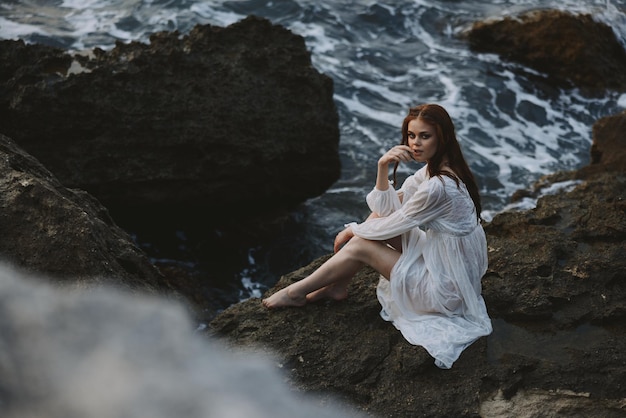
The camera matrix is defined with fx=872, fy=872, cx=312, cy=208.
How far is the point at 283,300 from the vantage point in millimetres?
4848

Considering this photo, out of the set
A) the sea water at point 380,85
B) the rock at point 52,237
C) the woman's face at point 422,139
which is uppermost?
the woman's face at point 422,139

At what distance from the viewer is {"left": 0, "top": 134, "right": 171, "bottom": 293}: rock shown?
4.26 metres

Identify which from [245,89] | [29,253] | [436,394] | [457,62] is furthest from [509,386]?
[457,62]

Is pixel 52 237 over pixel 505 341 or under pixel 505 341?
over

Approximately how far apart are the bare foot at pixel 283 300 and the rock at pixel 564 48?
785cm

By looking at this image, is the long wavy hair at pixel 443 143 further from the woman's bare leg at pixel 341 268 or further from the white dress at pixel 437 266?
the woman's bare leg at pixel 341 268

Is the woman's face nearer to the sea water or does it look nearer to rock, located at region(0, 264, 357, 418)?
rock, located at region(0, 264, 357, 418)

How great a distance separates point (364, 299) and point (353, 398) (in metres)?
0.77

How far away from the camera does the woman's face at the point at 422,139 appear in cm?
465

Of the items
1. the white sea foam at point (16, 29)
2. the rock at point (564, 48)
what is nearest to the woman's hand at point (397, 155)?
the rock at point (564, 48)

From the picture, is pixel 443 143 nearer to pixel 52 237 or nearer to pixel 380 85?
pixel 52 237

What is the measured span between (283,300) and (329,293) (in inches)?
10.5

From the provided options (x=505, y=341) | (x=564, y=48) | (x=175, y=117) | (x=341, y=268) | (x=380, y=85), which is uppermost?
(x=341, y=268)

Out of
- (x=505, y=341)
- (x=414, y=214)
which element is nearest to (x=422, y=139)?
(x=414, y=214)
